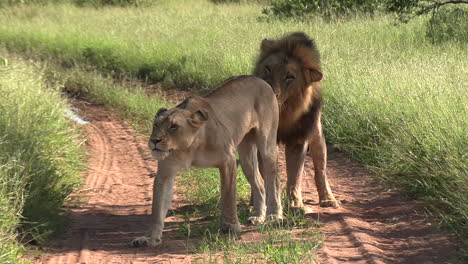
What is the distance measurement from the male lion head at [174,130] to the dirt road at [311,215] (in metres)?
0.59

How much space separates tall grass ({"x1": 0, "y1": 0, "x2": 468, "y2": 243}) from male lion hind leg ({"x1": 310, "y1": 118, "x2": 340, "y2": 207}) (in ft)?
2.04

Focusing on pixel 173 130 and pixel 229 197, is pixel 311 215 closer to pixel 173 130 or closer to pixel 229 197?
pixel 229 197

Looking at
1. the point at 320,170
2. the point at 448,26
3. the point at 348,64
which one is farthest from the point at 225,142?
the point at 448,26

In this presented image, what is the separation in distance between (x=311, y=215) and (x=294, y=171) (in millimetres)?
340

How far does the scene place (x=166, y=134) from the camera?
4.98 meters

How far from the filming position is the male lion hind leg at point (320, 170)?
6559mm

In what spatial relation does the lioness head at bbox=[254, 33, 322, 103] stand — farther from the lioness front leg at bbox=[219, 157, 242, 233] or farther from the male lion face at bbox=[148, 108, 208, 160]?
the male lion face at bbox=[148, 108, 208, 160]

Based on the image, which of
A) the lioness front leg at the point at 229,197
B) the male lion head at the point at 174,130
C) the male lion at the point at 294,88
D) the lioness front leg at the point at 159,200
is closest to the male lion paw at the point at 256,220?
the lioness front leg at the point at 229,197

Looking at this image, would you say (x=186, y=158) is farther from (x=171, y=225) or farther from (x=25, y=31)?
(x=25, y=31)

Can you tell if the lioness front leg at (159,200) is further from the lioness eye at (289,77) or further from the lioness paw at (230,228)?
the lioness eye at (289,77)

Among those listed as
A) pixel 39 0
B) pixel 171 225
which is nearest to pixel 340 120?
pixel 171 225

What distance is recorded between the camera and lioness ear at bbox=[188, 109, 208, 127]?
508 cm

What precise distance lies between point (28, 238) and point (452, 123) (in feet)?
10.8

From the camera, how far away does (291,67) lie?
20.2ft
